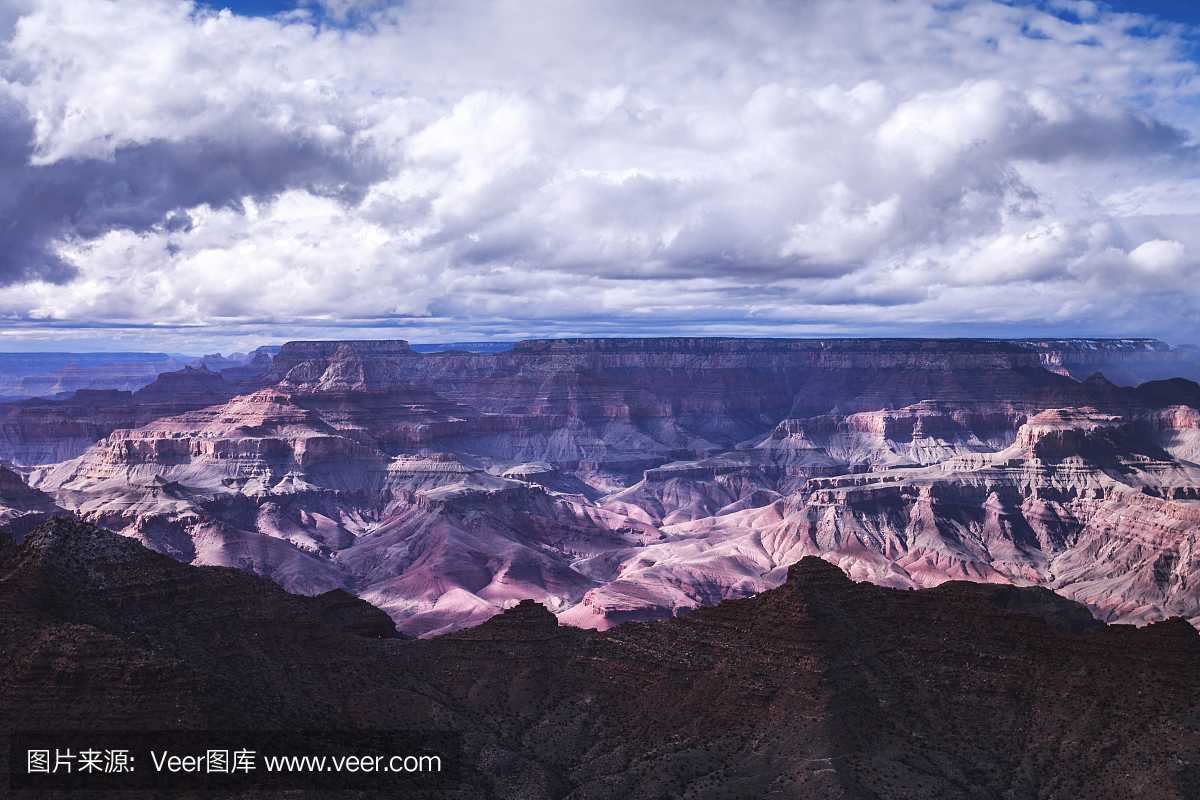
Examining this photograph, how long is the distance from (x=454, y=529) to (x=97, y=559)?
129586mm

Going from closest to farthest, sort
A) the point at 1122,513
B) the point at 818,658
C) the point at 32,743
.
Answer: the point at 32,743 < the point at 818,658 < the point at 1122,513

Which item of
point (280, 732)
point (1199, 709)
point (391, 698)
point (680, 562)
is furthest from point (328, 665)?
point (680, 562)

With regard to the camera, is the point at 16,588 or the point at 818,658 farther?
the point at 818,658

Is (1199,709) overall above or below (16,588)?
below

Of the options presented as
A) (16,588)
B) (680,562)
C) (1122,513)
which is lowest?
(680,562)

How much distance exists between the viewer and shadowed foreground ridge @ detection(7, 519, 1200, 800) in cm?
5772

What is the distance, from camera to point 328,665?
69688mm

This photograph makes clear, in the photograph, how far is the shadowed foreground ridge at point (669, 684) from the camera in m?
57.7

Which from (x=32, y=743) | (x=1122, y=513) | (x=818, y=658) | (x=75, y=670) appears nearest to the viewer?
(x=32, y=743)

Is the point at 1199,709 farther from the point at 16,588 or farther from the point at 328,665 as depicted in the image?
the point at 16,588

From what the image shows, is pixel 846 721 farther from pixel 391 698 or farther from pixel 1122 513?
pixel 1122 513

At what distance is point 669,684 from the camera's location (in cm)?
7225

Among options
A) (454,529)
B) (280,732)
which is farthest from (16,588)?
(454,529)

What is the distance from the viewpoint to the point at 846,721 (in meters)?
64.9
